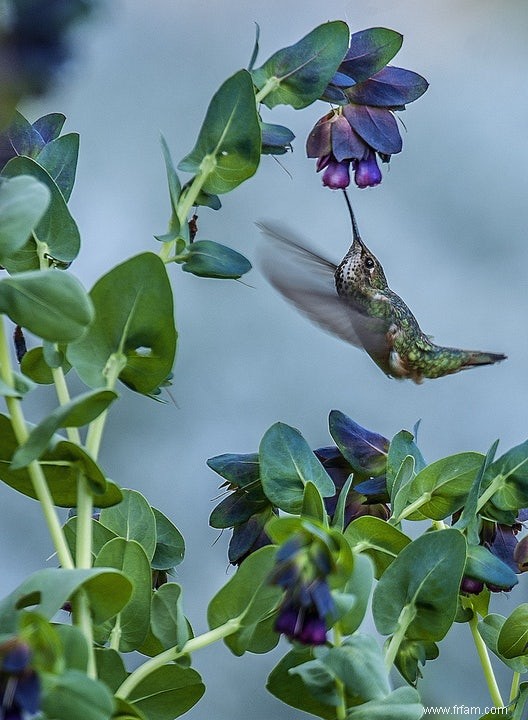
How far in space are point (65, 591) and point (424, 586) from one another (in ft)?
0.57

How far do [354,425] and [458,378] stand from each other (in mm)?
1338

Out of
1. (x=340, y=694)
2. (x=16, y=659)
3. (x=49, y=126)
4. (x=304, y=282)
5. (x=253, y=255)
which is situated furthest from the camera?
(x=253, y=255)

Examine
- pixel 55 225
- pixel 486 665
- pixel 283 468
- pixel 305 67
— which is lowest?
pixel 486 665

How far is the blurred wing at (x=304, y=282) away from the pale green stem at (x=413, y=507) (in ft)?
0.85

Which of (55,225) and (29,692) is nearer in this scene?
(29,692)

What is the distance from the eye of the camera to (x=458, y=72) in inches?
80.5

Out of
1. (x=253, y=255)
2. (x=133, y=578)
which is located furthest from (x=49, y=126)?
(x=253, y=255)

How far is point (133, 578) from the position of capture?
1.48ft

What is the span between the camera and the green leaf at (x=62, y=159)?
0.55 m

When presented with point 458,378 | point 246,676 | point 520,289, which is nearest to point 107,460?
point 246,676

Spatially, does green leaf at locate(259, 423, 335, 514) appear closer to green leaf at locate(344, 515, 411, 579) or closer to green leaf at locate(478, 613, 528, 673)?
green leaf at locate(344, 515, 411, 579)

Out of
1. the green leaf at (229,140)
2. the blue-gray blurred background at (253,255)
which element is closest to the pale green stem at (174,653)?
the green leaf at (229,140)

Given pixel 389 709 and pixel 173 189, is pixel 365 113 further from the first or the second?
pixel 389 709

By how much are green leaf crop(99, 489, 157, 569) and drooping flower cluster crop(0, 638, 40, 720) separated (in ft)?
0.67
